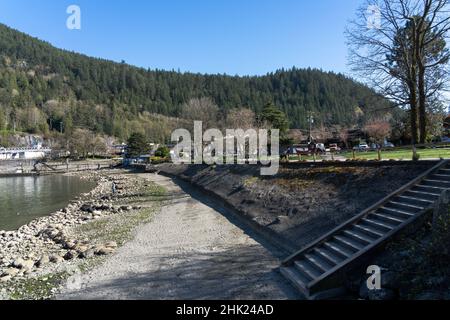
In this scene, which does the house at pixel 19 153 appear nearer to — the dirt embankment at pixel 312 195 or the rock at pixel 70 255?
the dirt embankment at pixel 312 195

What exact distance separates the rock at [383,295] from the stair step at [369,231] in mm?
2338

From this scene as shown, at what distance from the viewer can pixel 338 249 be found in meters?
11.7

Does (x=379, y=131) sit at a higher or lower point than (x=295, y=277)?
higher

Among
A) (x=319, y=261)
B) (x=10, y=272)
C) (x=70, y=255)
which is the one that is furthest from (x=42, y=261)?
(x=319, y=261)

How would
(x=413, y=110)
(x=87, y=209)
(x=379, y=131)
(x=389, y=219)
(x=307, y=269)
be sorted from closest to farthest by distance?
(x=307, y=269)
(x=389, y=219)
(x=413, y=110)
(x=87, y=209)
(x=379, y=131)

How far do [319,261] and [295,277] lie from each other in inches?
36.3

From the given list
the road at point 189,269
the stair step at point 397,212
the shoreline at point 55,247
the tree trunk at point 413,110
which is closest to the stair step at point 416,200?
the stair step at point 397,212

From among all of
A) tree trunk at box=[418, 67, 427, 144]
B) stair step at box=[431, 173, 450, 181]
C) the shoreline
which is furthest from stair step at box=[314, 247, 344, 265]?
tree trunk at box=[418, 67, 427, 144]

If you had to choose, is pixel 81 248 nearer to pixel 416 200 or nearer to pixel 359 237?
pixel 359 237

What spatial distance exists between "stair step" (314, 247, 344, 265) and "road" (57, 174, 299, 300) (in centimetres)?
146

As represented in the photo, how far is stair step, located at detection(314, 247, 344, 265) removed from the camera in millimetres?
11133

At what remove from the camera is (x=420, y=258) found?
31.2 ft
